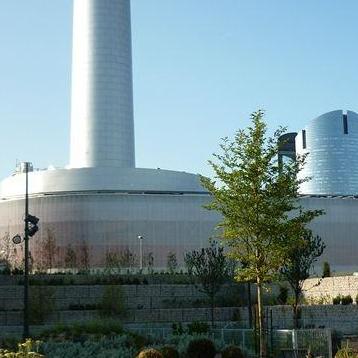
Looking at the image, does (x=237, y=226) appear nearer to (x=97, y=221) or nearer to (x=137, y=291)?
(x=137, y=291)

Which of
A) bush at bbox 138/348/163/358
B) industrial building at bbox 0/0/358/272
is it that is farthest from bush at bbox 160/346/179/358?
industrial building at bbox 0/0/358/272

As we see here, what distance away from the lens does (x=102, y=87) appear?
419ft

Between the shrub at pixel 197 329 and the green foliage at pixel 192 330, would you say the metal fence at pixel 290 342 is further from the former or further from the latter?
the shrub at pixel 197 329

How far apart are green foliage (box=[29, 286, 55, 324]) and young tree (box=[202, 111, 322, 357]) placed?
2170 cm

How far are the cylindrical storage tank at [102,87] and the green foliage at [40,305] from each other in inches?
3128

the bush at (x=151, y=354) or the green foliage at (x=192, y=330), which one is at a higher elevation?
the green foliage at (x=192, y=330)

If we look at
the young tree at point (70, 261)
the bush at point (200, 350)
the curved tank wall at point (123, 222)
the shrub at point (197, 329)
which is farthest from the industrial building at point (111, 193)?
the bush at point (200, 350)

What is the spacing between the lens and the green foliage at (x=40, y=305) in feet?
151

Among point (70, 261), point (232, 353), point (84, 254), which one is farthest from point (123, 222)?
point (232, 353)

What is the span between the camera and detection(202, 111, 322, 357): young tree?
27.2 metres

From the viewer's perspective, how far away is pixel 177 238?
115188 millimetres

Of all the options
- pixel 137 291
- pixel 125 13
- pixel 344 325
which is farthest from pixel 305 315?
pixel 125 13

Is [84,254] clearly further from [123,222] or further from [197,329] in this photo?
[197,329]

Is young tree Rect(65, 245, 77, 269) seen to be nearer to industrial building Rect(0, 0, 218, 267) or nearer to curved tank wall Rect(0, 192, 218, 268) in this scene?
industrial building Rect(0, 0, 218, 267)
